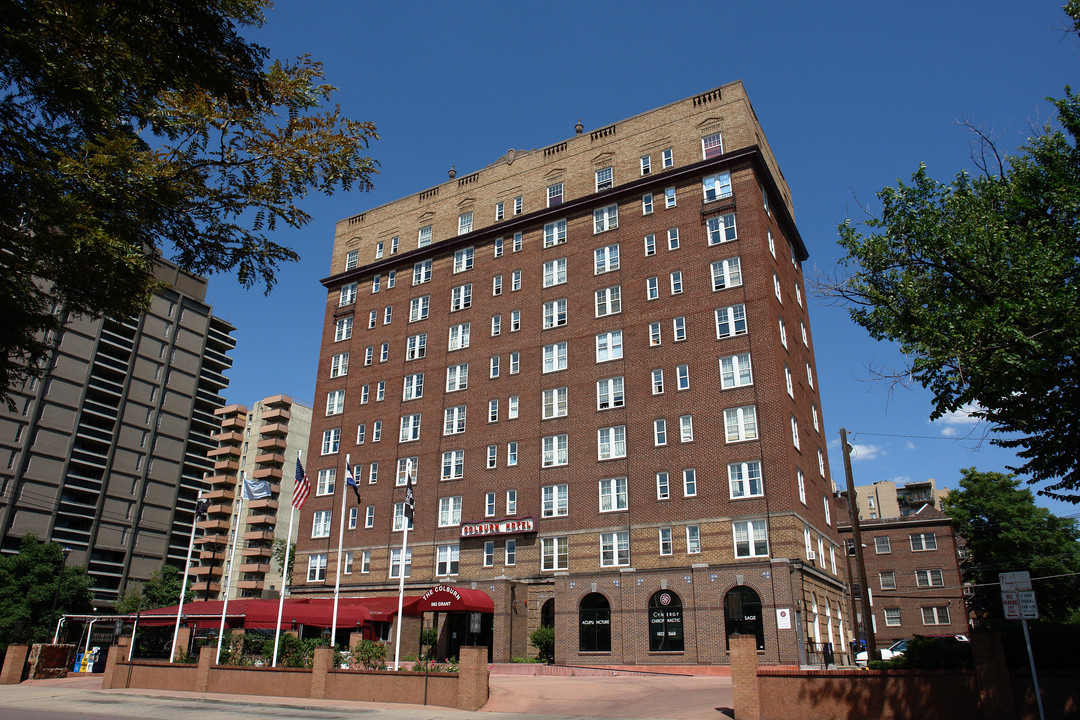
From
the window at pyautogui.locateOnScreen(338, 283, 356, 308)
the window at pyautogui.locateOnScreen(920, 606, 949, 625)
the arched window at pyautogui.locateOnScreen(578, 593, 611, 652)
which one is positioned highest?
the window at pyautogui.locateOnScreen(338, 283, 356, 308)

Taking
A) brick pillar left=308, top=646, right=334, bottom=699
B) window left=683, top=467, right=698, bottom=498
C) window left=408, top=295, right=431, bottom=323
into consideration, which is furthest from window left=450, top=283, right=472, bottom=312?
brick pillar left=308, top=646, right=334, bottom=699

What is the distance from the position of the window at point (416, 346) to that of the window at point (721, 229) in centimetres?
2308

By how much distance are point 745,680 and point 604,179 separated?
38.2 meters

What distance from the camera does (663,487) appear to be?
1636 inches

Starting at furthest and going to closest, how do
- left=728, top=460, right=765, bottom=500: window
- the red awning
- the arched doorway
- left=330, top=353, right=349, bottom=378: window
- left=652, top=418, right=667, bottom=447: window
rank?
left=330, top=353, right=349, bottom=378: window
left=652, top=418, right=667, bottom=447: window
the red awning
left=728, top=460, right=765, bottom=500: window
the arched doorway

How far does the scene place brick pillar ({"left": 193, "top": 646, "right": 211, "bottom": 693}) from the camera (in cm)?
2981

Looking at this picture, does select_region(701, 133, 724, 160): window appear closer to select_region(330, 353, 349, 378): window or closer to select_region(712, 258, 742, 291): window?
select_region(712, 258, 742, 291): window

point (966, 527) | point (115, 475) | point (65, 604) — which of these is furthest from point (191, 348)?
point (966, 527)

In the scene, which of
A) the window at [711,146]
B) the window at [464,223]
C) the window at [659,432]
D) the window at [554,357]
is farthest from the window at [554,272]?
the window at [659,432]

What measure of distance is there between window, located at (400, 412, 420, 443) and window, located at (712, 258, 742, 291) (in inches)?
939

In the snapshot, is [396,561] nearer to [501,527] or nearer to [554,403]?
[501,527]

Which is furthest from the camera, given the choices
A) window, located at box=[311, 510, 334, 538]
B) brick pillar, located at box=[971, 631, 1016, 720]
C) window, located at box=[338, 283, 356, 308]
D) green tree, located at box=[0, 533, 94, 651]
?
window, located at box=[338, 283, 356, 308]

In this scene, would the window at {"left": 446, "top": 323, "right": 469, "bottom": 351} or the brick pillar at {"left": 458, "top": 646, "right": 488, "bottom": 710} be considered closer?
the brick pillar at {"left": 458, "top": 646, "right": 488, "bottom": 710}

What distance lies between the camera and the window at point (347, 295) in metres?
60.9
